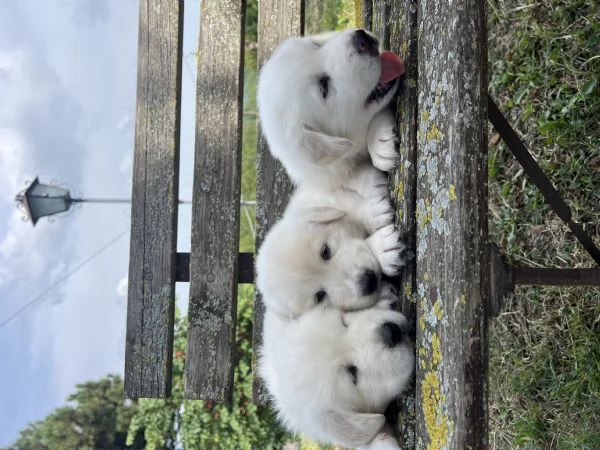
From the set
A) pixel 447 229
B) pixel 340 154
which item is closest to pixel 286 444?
pixel 340 154

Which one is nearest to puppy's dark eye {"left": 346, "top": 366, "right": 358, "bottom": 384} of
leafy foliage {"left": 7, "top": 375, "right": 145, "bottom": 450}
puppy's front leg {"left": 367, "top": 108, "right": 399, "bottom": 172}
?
puppy's front leg {"left": 367, "top": 108, "right": 399, "bottom": 172}

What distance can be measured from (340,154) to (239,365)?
12.1ft

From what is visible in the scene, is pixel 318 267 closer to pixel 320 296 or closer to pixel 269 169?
pixel 320 296

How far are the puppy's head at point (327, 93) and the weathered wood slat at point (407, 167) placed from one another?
0.56 feet

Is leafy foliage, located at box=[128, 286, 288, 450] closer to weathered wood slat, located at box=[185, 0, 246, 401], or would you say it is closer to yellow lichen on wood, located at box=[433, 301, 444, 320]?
weathered wood slat, located at box=[185, 0, 246, 401]

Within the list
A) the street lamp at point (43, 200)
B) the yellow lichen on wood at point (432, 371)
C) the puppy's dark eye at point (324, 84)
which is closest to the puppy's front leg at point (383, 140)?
the puppy's dark eye at point (324, 84)

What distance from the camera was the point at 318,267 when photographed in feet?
7.75

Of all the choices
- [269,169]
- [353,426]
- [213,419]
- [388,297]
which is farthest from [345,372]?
[213,419]

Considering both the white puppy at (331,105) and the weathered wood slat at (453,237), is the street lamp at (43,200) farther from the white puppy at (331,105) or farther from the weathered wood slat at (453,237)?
the weathered wood slat at (453,237)

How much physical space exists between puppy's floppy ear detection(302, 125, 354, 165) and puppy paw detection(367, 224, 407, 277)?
41 centimetres

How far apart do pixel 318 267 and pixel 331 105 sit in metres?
0.71

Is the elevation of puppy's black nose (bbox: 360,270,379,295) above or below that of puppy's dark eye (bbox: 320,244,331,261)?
below

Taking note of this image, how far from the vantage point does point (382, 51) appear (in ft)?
7.83

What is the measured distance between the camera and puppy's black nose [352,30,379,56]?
7.84 feet
